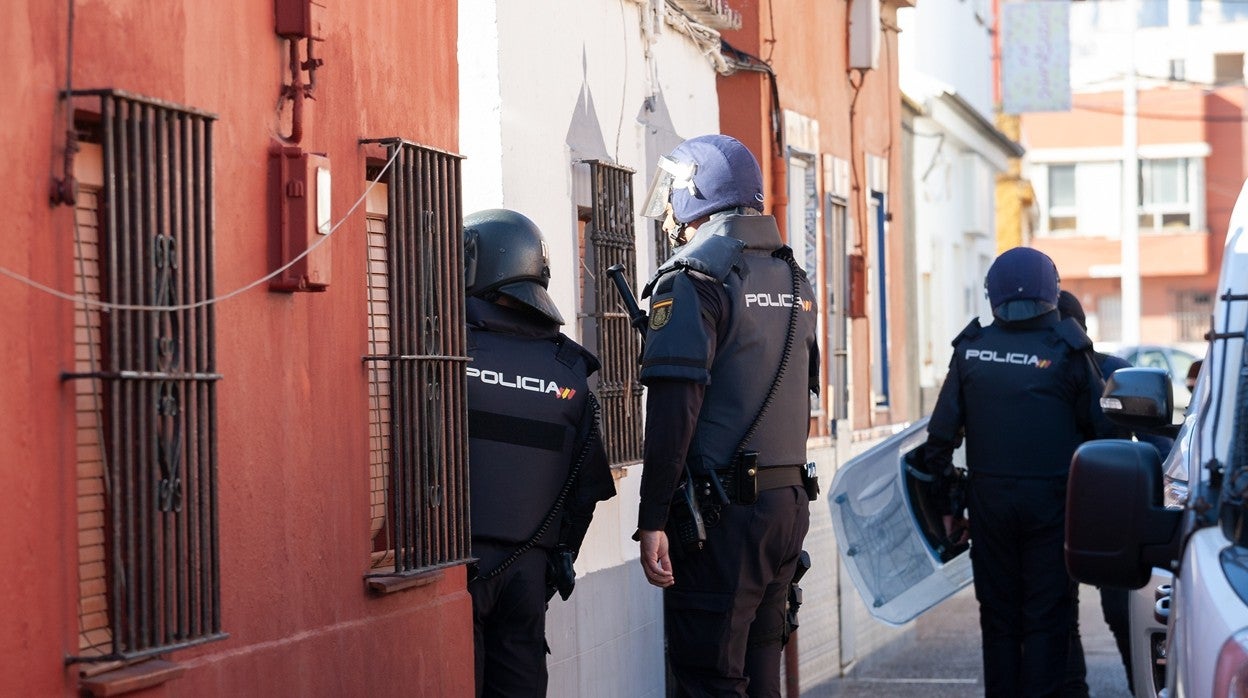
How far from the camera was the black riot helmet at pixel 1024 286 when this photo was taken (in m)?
8.41

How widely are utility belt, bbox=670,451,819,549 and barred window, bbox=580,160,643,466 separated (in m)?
1.83

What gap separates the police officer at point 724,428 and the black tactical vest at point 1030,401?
7.97 feet

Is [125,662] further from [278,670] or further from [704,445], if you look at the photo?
[704,445]

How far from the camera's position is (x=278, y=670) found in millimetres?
4820

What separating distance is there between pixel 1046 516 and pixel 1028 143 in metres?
48.4

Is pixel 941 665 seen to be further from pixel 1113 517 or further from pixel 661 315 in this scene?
pixel 1113 517

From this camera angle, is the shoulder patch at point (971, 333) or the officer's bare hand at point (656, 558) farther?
the shoulder patch at point (971, 333)

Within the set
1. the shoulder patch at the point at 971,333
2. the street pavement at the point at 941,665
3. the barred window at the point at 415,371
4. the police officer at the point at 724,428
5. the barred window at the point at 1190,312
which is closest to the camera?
the barred window at the point at 415,371

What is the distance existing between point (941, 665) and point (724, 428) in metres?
5.97

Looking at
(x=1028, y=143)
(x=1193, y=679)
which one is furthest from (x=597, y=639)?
(x=1028, y=143)

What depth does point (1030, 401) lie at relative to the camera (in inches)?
327

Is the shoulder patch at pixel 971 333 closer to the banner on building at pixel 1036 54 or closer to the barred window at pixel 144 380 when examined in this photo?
the barred window at pixel 144 380

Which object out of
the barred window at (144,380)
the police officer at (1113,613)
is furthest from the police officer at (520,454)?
the police officer at (1113,613)

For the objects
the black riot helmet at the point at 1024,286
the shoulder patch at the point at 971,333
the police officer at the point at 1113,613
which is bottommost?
the police officer at the point at 1113,613
